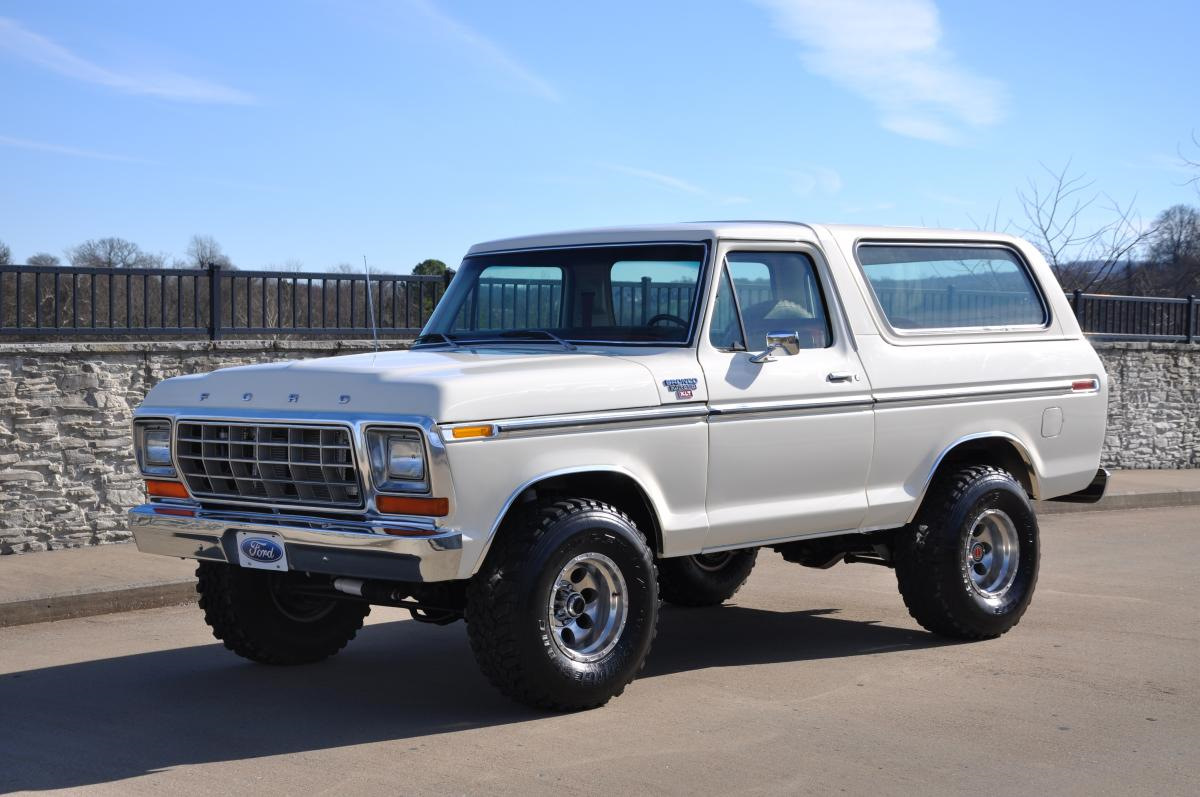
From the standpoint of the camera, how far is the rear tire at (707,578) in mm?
8859

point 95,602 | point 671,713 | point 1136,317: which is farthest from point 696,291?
point 1136,317

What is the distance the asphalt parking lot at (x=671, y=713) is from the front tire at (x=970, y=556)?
180mm

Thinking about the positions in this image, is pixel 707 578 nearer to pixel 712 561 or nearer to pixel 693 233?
pixel 712 561

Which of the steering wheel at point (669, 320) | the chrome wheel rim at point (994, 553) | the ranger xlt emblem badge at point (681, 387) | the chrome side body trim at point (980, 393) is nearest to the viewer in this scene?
the ranger xlt emblem badge at point (681, 387)

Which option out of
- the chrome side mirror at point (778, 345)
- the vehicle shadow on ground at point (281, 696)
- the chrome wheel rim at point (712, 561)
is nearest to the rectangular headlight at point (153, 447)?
the vehicle shadow on ground at point (281, 696)

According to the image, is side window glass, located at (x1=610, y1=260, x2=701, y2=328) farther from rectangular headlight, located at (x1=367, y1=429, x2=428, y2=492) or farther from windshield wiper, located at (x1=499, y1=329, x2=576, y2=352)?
rectangular headlight, located at (x1=367, y1=429, x2=428, y2=492)

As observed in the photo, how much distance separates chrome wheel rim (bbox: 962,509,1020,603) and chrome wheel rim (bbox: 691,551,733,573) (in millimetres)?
1544

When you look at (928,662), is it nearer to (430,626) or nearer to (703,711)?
(703,711)

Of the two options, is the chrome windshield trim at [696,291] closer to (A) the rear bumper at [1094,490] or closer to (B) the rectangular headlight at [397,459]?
(B) the rectangular headlight at [397,459]

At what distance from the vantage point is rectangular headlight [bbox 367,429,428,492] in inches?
228

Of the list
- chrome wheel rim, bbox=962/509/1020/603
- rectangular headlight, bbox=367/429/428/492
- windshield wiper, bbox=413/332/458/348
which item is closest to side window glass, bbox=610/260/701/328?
windshield wiper, bbox=413/332/458/348

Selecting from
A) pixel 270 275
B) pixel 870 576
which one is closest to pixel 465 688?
pixel 870 576

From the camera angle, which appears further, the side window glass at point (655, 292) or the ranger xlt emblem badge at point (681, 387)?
the side window glass at point (655, 292)

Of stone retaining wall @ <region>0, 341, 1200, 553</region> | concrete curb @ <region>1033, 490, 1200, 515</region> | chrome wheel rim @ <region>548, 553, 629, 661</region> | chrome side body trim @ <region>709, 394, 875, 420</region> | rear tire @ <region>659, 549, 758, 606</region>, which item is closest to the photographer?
chrome wheel rim @ <region>548, 553, 629, 661</region>
